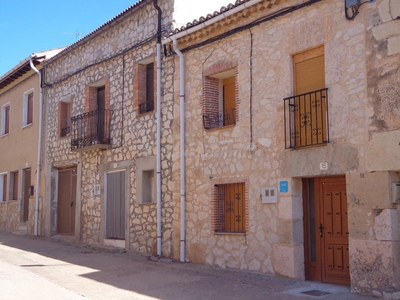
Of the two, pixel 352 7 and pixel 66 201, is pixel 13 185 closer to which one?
pixel 66 201

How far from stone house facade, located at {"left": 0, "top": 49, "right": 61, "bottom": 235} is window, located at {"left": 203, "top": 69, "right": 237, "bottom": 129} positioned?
323 inches

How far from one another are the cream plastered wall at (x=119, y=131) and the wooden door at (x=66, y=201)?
25cm

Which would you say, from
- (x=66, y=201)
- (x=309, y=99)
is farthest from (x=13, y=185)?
(x=309, y=99)

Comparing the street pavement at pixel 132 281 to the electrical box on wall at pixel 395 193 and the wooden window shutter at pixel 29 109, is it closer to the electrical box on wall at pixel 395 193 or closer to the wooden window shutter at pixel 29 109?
the electrical box on wall at pixel 395 193

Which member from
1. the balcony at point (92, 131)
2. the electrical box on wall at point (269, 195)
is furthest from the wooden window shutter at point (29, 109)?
the electrical box on wall at point (269, 195)

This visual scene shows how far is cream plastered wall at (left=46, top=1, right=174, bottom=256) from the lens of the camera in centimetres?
1198

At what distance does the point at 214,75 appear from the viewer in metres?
10.9

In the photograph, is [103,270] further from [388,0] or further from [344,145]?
[388,0]

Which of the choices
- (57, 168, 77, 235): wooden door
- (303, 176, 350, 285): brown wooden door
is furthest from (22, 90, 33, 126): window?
(303, 176, 350, 285): brown wooden door

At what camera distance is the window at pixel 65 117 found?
53.8ft

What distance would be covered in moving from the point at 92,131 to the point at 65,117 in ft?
9.12

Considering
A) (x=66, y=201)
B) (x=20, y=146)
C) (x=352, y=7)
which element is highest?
(x=352, y=7)

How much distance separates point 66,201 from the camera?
1617 centimetres

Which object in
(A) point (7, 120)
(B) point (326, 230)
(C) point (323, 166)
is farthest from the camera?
(A) point (7, 120)
